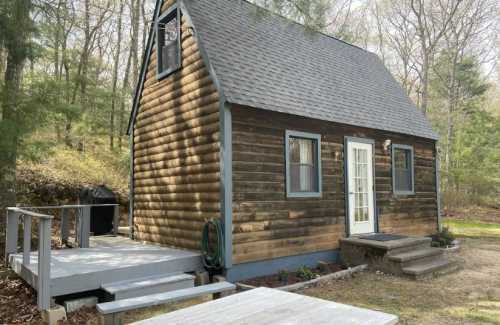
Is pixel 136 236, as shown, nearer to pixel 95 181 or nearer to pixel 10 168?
pixel 10 168

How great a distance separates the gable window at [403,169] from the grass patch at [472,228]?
4334 millimetres

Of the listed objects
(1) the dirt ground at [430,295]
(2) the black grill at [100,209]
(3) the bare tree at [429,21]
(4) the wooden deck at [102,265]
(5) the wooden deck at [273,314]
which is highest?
(3) the bare tree at [429,21]

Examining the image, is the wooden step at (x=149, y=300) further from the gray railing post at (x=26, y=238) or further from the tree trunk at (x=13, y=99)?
the tree trunk at (x=13, y=99)

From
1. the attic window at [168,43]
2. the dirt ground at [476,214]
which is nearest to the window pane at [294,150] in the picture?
the attic window at [168,43]

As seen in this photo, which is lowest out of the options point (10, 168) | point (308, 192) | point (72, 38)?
point (308, 192)

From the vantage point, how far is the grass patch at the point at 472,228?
1356cm

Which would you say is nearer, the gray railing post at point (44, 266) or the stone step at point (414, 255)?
the gray railing post at point (44, 266)

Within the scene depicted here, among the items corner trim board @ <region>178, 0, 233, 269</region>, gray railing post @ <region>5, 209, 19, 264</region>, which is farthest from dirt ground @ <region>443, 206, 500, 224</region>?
gray railing post @ <region>5, 209, 19, 264</region>

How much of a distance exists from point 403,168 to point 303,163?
4.00 m

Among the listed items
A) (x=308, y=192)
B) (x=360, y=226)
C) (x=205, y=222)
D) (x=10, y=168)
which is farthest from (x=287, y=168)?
(x=10, y=168)

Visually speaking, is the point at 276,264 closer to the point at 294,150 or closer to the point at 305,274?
the point at 305,274

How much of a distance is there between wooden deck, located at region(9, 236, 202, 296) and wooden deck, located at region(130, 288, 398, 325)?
9.33 ft

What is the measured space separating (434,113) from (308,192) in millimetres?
22388

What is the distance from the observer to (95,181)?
12461 mm
